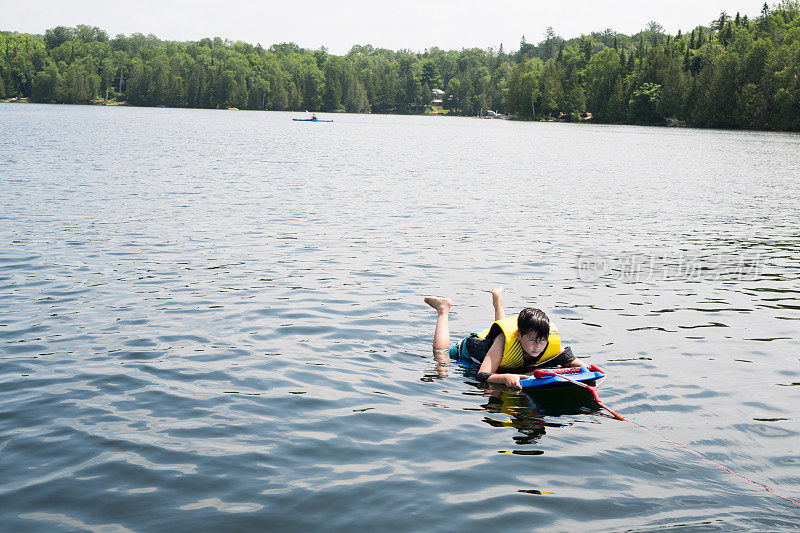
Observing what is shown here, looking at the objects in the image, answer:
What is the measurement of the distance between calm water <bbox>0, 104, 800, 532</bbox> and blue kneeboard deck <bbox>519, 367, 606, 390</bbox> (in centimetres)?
27

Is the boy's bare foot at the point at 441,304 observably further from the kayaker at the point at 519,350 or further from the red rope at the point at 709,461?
the red rope at the point at 709,461

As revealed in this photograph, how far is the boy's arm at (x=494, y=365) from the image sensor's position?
28.9ft

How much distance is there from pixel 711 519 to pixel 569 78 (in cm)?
16562

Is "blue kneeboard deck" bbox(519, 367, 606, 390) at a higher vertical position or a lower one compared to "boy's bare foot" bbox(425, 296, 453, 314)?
lower

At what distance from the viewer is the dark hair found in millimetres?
8688

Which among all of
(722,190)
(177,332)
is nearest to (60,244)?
(177,332)

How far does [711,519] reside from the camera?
19.7 feet

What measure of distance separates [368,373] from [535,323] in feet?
7.70

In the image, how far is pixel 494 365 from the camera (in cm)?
903

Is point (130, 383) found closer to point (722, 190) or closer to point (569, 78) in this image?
point (722, 190)

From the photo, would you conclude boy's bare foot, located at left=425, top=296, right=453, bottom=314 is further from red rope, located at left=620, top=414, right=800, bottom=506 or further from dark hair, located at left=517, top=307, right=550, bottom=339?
red rope, located at left=620, top=414, right=800, bottom=506

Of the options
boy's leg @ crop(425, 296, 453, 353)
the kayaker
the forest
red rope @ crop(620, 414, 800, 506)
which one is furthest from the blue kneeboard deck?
the forest

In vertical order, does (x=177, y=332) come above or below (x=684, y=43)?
below

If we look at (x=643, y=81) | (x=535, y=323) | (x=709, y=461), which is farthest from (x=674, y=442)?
(x=643, y=81)
